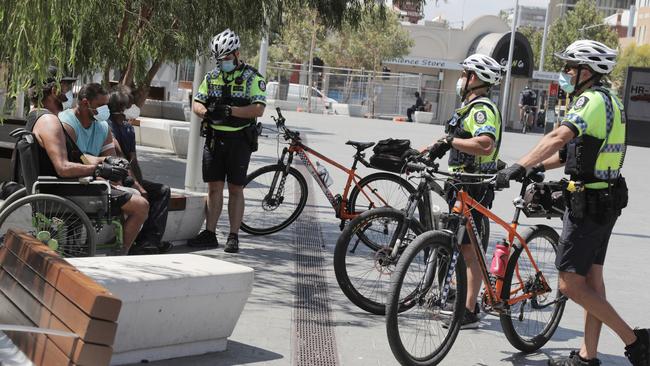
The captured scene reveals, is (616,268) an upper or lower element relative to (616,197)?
lower

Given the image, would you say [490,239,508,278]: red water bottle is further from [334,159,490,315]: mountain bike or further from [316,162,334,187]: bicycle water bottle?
[316,162,334,187]: bicycle water bottle

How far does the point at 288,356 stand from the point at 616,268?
5300 millimetres

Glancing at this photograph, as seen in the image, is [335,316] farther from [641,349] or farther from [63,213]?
[641,349]

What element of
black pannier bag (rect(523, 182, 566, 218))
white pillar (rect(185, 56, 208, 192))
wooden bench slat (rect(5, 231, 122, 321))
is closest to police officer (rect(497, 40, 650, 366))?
black pannier bag (rect(523, 182, 566, 218))

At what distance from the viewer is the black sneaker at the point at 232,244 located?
30.0 feet

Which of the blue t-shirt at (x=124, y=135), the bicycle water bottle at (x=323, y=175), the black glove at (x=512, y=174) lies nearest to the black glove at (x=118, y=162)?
the blue t-shirt at (x=124, y=135)

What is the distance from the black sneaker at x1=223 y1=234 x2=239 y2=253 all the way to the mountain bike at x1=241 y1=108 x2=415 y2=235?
88 centimetres

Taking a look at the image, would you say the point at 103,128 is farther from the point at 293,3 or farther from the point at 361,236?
the point at 293,3

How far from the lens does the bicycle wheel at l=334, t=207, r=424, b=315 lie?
22.5 ft

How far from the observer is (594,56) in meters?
5.78

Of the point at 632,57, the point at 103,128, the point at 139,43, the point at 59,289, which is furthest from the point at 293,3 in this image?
the point at 632,57

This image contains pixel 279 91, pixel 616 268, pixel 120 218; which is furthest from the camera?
pixel 279 91

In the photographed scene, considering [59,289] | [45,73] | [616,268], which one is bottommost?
[616,268]

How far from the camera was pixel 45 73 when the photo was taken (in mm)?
5172
